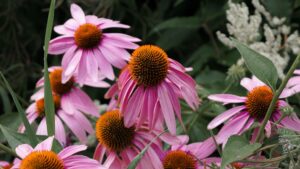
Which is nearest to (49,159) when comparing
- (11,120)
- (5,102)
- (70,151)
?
(70,151)

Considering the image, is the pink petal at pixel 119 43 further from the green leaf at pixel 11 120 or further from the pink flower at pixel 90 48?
the green leaf at pixel 11 120

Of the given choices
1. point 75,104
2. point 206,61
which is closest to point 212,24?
point 206,61

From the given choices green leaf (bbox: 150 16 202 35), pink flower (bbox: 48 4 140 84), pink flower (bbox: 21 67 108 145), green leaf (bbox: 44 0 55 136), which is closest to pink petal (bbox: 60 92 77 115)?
pink flower (bbox: 21 67 108 145)

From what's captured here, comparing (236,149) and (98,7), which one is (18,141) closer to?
(236,149)

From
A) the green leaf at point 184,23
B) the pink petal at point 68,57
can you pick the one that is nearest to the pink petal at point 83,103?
the pink petal at point 68,57

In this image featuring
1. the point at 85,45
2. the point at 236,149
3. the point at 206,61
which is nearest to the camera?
the point at 236,149

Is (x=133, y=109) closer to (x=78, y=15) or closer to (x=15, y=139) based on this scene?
(x=15, y=139)
